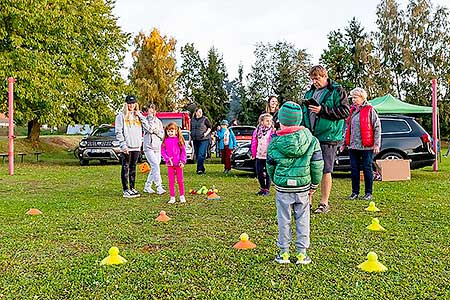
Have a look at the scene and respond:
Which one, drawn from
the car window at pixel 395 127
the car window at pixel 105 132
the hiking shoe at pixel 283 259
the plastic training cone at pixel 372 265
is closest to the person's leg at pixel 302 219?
the hiking shoe at pixel 283 259

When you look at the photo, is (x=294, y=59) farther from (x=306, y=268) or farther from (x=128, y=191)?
(x=306, y=268)

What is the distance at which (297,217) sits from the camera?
436cm

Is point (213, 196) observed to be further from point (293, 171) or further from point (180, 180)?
Answer: point (293, 171)

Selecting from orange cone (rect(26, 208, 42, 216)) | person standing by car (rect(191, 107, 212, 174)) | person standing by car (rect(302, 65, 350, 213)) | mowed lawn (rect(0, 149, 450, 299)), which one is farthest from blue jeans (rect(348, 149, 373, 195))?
person standing by car (rect(191, 107, 212, 174))

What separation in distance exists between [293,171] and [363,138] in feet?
13.7

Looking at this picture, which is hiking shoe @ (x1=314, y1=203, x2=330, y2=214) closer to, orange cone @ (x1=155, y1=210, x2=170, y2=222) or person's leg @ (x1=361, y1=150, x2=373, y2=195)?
person's leg @ (x1=361, y1=150, x2=373, y2=195)

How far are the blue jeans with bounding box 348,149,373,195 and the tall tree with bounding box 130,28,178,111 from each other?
33.0 metres

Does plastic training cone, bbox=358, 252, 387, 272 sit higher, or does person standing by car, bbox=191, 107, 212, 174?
person standing by car, bbox=191, 107, 212, 174

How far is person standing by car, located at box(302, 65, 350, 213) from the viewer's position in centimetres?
649

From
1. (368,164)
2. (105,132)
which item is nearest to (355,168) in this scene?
(368,164)

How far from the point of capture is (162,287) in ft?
12.0

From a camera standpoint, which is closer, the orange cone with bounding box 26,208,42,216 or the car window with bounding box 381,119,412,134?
the orange cone with bounding box 26,208,42,216

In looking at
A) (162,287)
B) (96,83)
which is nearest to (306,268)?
(162,287)

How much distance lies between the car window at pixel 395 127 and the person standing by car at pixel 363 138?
471cm
